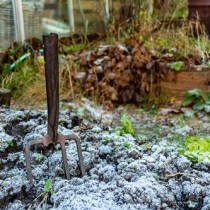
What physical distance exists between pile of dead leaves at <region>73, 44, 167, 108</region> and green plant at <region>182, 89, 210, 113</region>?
309mm

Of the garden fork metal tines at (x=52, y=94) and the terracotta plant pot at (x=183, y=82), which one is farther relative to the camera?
the terracotta plant pot at (x=183, y=82)

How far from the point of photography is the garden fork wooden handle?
1.50 meters

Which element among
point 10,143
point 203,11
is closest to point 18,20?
point 203,11

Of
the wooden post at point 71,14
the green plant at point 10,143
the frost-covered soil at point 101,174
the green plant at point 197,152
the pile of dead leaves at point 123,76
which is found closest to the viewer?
the frost-covered soil at point 101,174

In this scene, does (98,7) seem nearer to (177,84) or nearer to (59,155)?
(177,84)

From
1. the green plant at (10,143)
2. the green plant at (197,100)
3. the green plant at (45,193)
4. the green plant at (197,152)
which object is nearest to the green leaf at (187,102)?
the green plant at (197,100)

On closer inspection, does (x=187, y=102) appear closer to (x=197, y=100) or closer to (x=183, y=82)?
(x=197, y=100)

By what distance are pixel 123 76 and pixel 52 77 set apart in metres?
2.29

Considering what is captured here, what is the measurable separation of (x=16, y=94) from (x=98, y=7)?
6.26 ft

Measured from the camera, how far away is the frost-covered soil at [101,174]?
140cm

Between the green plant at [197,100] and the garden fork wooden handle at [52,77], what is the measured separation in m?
2.18

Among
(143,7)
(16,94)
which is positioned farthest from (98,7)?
(16,94)

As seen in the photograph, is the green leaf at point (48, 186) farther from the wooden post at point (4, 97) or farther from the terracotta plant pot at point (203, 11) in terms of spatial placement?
the terracotta plant pot at point (203, 11)

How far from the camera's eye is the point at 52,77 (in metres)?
1.54
